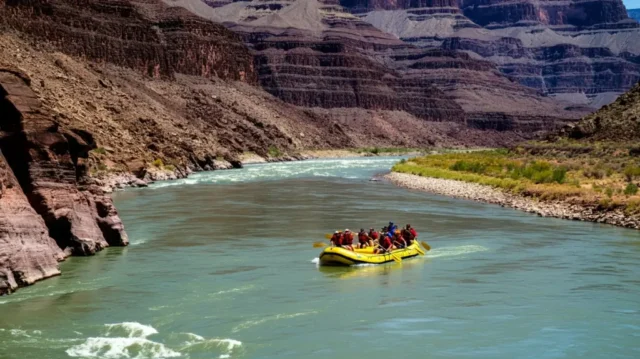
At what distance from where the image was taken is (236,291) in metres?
30.0

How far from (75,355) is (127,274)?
1055 cm

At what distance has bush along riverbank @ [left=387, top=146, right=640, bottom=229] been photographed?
52.7 meters

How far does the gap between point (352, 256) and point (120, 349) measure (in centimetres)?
1399

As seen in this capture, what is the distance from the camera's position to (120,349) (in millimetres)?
23094

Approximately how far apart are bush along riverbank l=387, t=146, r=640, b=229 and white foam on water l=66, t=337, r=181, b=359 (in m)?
31.0

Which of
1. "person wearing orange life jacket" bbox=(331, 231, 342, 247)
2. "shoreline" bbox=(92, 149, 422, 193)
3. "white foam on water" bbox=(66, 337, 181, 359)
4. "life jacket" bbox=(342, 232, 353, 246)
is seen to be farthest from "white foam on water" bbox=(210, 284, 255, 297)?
"shoreline" bbox=(92, 149, 422, 193)

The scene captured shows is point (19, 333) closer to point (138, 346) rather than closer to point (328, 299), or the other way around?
point (138, 346)

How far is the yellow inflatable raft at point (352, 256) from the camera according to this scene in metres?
35.1

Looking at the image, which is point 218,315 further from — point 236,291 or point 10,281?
point 10,281

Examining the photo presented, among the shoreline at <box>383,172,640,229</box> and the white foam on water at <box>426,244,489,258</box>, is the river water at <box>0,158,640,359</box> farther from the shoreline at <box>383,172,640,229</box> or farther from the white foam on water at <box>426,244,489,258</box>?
the shoreline at <box>383,172,640,229</box>

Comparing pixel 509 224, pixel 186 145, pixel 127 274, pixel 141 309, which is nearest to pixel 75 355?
pixel 141 309

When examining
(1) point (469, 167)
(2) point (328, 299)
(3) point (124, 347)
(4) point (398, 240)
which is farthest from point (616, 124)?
(3) point (124, 347)

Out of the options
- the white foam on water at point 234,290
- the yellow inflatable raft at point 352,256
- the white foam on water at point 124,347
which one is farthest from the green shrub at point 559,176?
the white foam on water at point 124,347

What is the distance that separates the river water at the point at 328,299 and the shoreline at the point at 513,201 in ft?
6.85
